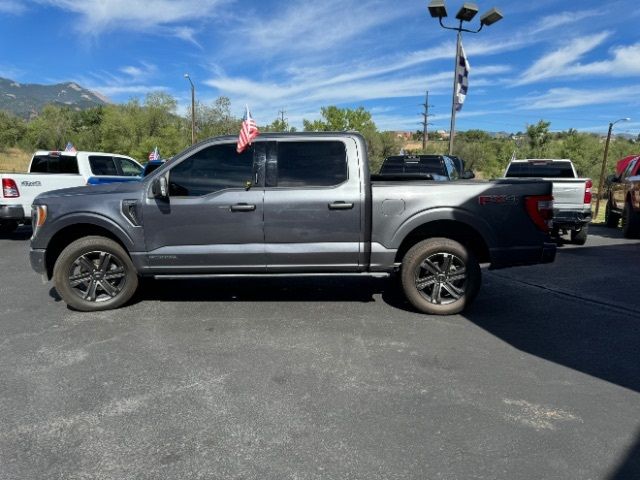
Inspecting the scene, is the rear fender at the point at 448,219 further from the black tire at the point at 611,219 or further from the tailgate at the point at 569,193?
the black tire at the point at 611,219

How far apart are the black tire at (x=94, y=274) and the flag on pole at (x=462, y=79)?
13.1 metres

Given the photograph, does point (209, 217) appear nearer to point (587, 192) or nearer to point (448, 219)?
point (448, 219)

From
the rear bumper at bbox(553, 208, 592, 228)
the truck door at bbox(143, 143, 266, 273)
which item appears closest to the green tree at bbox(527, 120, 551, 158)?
the rear bumper at bbox(553, 208, 592, 228)

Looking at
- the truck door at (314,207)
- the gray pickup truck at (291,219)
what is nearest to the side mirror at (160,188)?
the gray pickup truck at (291,219)

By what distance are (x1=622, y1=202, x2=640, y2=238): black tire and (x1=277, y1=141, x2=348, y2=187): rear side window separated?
9.35 metres

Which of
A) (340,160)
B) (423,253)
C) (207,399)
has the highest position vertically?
(340,160)

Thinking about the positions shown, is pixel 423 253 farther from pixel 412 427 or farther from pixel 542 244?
pixel 412 427

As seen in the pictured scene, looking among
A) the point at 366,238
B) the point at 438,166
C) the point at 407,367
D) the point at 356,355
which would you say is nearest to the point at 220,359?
the point at 356,355

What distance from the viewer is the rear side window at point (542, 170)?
1113 centimetres

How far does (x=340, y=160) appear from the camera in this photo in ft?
16.8

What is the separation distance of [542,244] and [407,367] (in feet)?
7.60

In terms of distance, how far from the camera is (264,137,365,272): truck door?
16.3ft

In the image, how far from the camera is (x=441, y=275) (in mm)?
5137

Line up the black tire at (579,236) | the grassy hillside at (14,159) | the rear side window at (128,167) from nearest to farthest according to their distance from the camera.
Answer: the black tire at (579,236)
the rear side window at (128,167)
the grassy hillside at (14,159)
